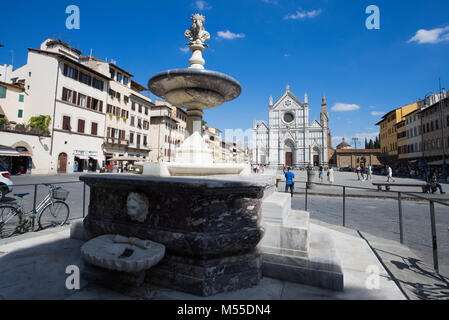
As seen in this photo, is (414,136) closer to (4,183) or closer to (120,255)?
(120,255)

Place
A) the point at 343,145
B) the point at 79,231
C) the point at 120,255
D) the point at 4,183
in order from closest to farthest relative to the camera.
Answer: the point at 120,255, the point at 79,231, the point at 4,183, the point at 343,145

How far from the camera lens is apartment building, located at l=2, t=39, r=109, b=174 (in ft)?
75.7

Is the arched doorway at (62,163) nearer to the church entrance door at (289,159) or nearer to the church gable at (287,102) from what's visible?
the church entrance door at (289,159)

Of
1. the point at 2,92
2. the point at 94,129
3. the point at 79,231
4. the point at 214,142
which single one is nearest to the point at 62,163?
the point at 94,129

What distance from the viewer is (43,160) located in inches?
894

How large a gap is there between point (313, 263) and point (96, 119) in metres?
31.5

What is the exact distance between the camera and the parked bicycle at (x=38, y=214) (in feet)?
14.4

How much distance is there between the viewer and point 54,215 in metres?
5.20

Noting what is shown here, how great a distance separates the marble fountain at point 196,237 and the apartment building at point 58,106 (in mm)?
25570

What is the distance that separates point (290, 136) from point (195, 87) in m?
60.1

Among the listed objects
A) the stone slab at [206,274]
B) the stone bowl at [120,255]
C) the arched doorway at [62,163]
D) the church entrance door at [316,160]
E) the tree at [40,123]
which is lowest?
the stone slab at [206,274]

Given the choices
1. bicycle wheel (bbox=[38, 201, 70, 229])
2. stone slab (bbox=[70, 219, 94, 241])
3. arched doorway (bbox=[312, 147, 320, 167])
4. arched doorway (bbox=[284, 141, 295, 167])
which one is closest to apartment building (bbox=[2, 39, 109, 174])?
bicycle wheel (bbox=[38, 201, 70, 229])

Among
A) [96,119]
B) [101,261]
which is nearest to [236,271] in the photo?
[101,261]

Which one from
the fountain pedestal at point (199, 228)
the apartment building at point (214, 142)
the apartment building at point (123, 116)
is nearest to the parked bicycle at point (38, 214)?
the fountain pedestal at point (199, 228)
